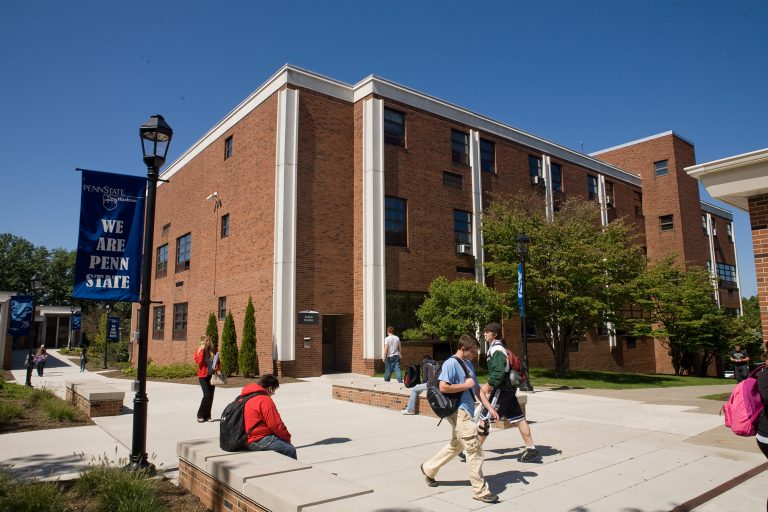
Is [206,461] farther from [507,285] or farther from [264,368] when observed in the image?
[507,285]

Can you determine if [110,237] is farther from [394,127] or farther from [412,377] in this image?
[394,127]

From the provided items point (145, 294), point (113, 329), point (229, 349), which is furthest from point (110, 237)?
point (113, 329)

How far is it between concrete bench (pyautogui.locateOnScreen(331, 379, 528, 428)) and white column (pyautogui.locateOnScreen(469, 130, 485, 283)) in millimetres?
13245

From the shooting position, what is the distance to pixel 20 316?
91.2 ft

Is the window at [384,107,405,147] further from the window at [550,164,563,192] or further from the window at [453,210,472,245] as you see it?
the window at [550,164,563,192]

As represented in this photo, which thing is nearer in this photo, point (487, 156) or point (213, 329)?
point (213, 329)

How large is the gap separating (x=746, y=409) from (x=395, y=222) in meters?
19.5

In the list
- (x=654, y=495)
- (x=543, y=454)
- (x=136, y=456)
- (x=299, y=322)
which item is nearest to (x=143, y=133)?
(x=136, y=456)

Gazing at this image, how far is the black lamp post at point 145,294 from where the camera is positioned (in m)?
6.91

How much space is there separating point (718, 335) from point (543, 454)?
2950cm

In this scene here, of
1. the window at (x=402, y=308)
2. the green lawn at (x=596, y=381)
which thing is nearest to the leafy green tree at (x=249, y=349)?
the green lawn at (x=596, y=381)

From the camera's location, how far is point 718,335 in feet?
105

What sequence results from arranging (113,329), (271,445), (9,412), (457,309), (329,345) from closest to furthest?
(271,445) → (9,412) → (457,309) → (329,345) → (113,329)

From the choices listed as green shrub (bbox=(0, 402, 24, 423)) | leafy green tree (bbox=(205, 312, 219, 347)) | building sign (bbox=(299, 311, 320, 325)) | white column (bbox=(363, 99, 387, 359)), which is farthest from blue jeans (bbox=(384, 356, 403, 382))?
leafy green tree (bbox=(205, 312, 219, 347))
